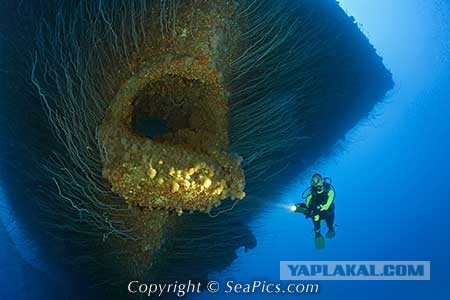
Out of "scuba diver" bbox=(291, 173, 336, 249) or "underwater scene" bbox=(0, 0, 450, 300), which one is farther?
"scuba diver" bbox=(291, 173, 336, 249)

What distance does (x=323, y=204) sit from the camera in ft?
17.8

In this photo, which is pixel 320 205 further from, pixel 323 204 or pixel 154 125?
pixel 154 125

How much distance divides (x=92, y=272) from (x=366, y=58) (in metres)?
2.99

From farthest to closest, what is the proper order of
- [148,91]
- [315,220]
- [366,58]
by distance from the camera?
1. [315,220]
2. [366,58]
3. [148,91]

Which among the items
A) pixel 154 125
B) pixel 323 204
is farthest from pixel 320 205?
pixel 154 125

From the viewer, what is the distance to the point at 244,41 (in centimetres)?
307

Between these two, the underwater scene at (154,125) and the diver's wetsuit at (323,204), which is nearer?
the underwater scene at (154,125)

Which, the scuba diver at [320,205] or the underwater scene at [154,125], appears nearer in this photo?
the underwater scene at [154,125]

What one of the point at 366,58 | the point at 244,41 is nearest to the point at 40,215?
the point at 244,41

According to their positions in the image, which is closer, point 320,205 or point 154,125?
point 154,125

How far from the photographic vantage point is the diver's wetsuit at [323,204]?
5348 millimetres

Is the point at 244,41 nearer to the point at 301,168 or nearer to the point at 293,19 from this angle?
the point at 293,19

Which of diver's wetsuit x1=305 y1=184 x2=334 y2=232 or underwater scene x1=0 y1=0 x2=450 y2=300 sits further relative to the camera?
diver's wetsuit x1=305 y1=184 x2=334 y2=232

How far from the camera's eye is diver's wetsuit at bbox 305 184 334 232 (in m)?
5.35
